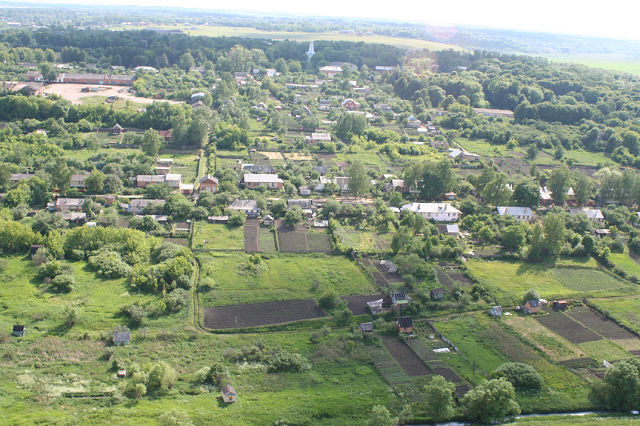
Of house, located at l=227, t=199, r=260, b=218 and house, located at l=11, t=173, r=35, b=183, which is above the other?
house, located at l=11, t=173, r=35, b=183

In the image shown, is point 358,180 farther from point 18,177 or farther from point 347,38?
point 347,38

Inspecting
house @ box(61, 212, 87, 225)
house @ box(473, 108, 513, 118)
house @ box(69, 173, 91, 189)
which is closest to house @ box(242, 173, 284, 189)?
house @ box(69, 173, 91, 189)

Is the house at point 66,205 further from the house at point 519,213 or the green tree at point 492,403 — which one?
the house at point 519,213

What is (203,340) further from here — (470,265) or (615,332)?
(615,332)

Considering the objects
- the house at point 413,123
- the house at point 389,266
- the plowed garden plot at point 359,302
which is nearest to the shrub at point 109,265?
the plowed garden plot at point 359,302

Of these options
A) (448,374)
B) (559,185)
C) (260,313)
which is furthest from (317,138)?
(448,374)

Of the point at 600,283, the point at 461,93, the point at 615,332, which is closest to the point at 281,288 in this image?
the point at 615,332

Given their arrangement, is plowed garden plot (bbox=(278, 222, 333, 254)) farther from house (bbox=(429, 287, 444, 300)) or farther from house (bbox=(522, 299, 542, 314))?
house (bbox=(522, 299, 542, 314))
